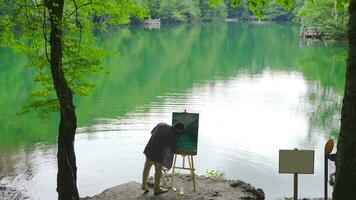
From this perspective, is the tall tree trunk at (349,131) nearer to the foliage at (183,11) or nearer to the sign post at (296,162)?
the sign post at (296,162)

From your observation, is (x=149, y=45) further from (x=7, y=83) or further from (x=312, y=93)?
(x=312, y=93)

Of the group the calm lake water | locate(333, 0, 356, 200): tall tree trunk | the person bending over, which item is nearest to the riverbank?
the person bending over

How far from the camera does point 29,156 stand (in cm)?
1490

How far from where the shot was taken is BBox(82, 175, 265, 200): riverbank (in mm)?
9539

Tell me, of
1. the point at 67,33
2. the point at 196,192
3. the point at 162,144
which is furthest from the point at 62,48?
the point at 196,192

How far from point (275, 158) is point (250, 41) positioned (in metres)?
54.1

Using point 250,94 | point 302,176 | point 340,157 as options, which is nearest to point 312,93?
point 250,94

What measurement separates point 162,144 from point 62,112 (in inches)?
82.7

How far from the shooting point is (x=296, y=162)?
8484 mm

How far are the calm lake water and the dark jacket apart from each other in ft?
5.49

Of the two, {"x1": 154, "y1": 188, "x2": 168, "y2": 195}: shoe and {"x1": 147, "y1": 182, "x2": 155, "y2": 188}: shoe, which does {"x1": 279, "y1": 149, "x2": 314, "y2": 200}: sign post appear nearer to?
{"x1": 154, "y1": 188, "x2": 168, "y2": 195}: shoe

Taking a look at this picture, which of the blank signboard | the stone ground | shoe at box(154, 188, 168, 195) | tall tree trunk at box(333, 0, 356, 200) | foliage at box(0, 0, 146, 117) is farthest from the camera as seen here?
the stone ground

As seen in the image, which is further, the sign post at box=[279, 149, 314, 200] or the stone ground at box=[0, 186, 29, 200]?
the stone ground at box=[0, 186, 29, 200]

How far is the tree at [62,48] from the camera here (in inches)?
304
